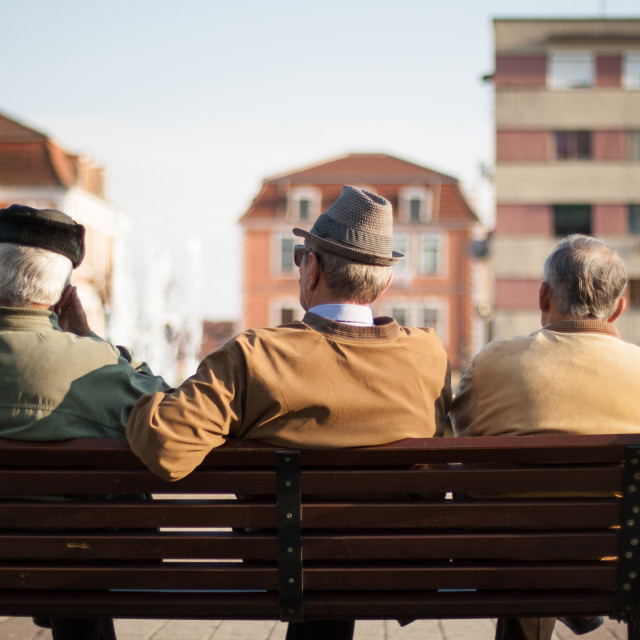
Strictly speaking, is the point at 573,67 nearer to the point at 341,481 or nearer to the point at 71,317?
the point at 71,317

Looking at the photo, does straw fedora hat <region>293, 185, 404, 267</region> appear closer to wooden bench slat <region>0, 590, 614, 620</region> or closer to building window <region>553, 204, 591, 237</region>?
wooden bench slat <region>0, 590, 614, 620</region>

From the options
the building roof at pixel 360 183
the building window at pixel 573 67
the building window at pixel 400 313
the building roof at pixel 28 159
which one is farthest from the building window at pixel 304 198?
the building window at pixel 573 67

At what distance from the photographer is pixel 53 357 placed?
9.41ft

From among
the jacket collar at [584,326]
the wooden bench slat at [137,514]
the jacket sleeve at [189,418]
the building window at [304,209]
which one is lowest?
the wooden bench slat at [137,514]

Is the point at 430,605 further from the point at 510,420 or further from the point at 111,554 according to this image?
the point at 111,554

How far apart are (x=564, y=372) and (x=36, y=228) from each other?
1731 millimetres

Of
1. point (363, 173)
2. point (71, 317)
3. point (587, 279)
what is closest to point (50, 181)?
point (363, 173)

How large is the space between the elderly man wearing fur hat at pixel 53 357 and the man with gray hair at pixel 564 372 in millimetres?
1041

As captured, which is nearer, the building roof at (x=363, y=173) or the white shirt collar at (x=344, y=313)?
the white shirt collar at (x=344, y=313)

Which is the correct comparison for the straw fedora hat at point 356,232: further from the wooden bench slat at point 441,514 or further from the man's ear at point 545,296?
the wooden bench slat at point 441,514

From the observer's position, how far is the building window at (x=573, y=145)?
117 ft

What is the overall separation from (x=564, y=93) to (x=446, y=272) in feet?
45.3

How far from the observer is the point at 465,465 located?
2.71 metres

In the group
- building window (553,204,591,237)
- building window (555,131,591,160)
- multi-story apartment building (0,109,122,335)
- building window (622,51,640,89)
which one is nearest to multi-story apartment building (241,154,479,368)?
multi-story apartment building (0,109,122,335)
